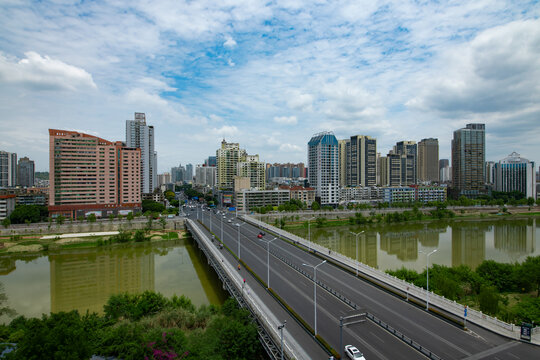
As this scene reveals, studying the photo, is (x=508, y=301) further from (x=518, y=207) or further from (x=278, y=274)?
(x=518, y=207)

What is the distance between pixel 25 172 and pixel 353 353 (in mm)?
159524

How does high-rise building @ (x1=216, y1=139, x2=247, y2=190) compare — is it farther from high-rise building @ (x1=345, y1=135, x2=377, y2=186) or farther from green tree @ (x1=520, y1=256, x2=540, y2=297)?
green tree @ (x1=520, y1=256, x2=540, y2=297)

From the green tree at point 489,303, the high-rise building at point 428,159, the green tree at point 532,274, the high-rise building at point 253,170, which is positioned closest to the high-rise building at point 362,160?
the high-rise building at point 253,170

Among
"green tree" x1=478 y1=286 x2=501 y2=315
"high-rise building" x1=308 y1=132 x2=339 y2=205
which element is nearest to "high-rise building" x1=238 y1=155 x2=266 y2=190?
"high-rise building" x1=308 y1=132 x2=339 y2=205

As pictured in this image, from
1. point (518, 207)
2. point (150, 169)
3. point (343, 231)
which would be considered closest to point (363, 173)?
point (518, 207)

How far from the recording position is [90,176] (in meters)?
65.6

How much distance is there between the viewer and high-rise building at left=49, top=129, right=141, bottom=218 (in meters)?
63.1

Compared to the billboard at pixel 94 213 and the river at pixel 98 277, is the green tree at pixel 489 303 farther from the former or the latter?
the billboard at pixel 94 213

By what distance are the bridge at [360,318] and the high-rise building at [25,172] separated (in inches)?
5622

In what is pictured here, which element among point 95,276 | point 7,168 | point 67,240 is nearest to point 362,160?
point 67,240

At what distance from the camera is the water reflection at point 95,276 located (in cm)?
2695

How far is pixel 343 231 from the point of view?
6103 centimetres

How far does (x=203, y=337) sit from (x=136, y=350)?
340cm

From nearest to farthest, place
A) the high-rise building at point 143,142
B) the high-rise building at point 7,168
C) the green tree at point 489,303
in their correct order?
the green tree at point 489,303 < the high-rise building at point 143,142 < the high-rise building at point 7,168
